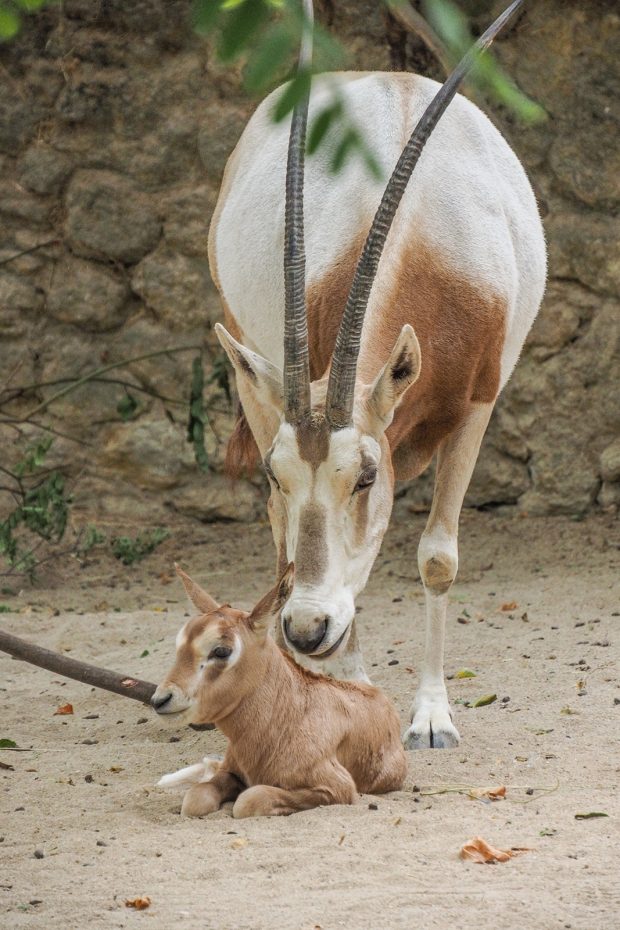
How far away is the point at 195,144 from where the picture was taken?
7719 millimetres

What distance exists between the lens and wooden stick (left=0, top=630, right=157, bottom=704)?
3875mm

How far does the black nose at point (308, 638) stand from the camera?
11.2 ft

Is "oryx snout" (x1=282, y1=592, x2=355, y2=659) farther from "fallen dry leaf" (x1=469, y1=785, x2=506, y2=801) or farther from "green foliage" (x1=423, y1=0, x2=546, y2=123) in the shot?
"green foliage" (x1=423, y1=0, x2=546, y2=123)

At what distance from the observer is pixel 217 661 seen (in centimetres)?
324

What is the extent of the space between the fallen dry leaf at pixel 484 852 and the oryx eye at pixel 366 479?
43.9 inches

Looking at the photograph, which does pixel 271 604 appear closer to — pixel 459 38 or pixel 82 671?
pixel 82 671

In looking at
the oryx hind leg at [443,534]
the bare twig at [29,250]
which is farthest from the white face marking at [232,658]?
the bare twig at [29,250]

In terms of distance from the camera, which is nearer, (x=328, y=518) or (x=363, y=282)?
(x=328, y=518)

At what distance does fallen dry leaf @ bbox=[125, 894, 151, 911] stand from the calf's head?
1.78 ft

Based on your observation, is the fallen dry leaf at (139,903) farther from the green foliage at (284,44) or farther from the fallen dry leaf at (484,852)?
the green foliage at (284,44)

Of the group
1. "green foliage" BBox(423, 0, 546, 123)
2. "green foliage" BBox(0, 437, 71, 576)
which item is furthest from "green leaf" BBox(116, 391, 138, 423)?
"green foliage" BBox(423, 0, 546, 123)

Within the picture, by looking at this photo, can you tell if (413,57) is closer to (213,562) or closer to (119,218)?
(119,218)

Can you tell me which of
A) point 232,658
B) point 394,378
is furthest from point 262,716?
point 394,378

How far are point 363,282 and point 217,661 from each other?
1185 millimetres
